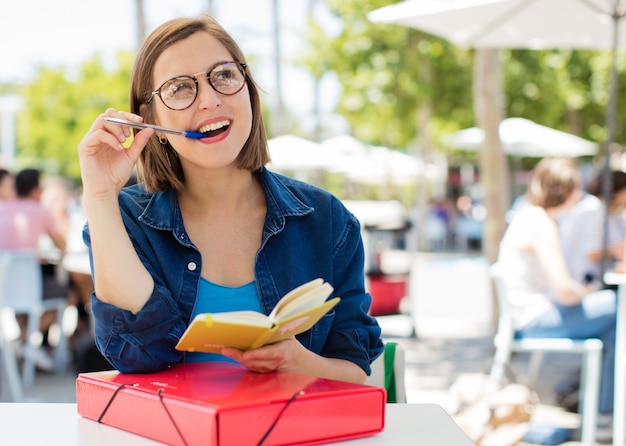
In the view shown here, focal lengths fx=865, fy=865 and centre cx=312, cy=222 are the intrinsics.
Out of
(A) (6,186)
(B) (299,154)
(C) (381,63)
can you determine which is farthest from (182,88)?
(C) (381,63)

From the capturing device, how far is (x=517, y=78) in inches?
807

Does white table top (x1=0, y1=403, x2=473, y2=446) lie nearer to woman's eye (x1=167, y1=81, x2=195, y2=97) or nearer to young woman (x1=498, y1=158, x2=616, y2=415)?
woman's eye (x1=167, y1=81, x2=195, y2=97)

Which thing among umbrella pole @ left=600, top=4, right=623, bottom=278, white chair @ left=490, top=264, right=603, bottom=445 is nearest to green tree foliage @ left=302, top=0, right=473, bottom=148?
umbrella pole @ left=600, top=4, right=623, bottom=278

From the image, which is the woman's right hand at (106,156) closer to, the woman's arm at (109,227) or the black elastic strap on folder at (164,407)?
the woman's arm at (109,227)

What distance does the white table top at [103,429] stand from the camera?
5.02 ft

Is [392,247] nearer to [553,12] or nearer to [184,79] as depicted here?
[553,12]

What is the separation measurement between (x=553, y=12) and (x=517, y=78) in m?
14.5

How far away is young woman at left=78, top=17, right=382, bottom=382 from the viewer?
5.98 ft

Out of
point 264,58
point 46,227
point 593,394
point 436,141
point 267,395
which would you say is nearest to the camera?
point 267,395

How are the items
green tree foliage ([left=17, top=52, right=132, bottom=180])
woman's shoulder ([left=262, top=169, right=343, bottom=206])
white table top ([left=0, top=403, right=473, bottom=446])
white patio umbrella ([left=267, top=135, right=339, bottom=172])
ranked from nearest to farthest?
white table top ([left=0, top=403, right=473, bottom=446]), woman's shoulder ([left=262, top=169, right=343, bottom=206]), white patio umbrella ([left=267, top=135, right=339, bottom=172]), green tree foliage ([left=17, top=52, right=132, bottom=180])

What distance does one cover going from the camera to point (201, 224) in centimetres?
209

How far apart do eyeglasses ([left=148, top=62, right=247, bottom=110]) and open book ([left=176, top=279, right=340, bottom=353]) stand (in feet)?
1.97

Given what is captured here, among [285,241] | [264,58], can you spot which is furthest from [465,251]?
[285,241]

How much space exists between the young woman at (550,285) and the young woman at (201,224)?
328cm
